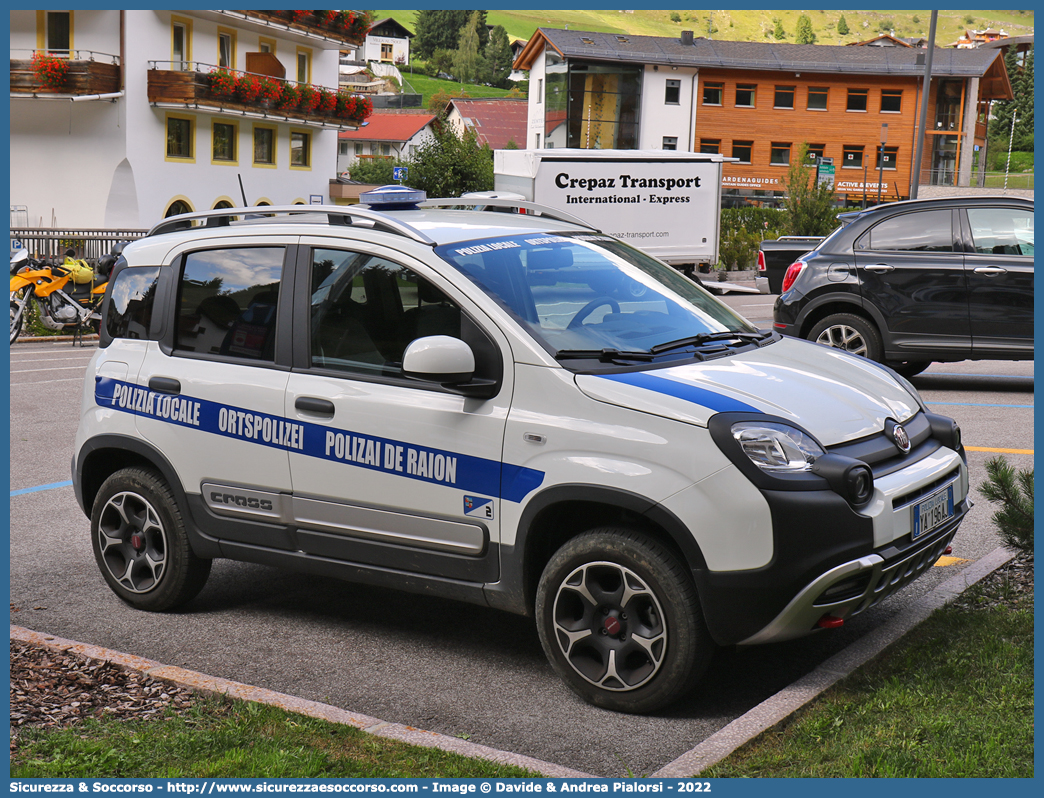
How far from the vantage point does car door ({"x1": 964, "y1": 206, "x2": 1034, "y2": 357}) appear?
33.8ft

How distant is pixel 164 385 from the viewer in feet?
16.8

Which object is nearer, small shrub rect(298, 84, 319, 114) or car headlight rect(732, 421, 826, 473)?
car headlight rect(732, 421, 826, 473)

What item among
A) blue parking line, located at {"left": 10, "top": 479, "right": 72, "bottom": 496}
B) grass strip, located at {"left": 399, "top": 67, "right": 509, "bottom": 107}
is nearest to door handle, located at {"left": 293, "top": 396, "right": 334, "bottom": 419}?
blue parking line, located at {"left": 10, "top": 479, "right": 72, "bottom": 496}

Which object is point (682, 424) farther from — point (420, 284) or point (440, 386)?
point (420, 284)

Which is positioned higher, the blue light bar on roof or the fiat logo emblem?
the blue light bar on roof

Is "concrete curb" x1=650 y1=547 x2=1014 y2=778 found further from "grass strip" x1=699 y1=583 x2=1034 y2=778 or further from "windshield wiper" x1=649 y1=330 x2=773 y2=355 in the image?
"windshield wiper" x1=649 y1=330 x2=773 y2=355

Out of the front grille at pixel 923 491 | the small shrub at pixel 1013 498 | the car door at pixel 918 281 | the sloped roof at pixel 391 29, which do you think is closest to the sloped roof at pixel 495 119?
the sloped roof at pixel 391 29

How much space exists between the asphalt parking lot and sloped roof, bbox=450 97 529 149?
97510mm

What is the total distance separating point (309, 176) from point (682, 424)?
1729 inches

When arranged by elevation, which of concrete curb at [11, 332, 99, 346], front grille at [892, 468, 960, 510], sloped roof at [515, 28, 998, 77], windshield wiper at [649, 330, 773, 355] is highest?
sloped roof at [515, 28, 998, 77]

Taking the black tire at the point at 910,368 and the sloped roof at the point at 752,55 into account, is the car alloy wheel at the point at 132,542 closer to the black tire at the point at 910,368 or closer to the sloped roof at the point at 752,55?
the black tire at the point at 910,368

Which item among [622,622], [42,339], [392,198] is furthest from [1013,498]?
[42,339]

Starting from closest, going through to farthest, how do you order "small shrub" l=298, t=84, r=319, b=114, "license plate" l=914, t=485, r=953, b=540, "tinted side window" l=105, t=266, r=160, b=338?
"license plate" l=914, t=485, r=953, b=540 → "tinted side window" l=105, t=266, r=160, b=338 → "small shrub" l=298, t=84, r=319, b=114

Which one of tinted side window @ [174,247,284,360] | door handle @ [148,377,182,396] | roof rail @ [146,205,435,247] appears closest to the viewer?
roof rail @ [146,205,435,247]
